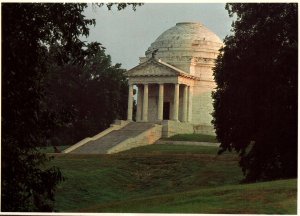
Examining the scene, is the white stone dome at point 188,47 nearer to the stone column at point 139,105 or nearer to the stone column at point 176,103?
the stone column at point 176,103

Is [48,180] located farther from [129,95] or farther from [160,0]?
[129,95]

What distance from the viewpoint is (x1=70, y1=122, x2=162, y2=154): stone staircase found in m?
52.6

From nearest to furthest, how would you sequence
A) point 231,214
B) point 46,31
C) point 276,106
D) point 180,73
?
point 231,214
point 46,31
point 276,106
point 180,73

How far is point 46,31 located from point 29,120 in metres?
2.47

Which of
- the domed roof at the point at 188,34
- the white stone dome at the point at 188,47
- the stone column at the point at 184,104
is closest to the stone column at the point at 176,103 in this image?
the stone column at the point at 184,104

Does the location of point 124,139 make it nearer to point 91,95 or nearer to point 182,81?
point 182,81

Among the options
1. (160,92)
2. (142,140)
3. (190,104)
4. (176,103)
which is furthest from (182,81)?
(142,140)

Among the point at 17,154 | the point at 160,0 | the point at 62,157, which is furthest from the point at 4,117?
the point at 62,157

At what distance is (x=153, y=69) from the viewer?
67.9m

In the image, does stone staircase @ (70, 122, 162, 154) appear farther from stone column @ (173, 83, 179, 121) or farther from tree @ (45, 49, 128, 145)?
stone column @ (173, 83, 179, 121)

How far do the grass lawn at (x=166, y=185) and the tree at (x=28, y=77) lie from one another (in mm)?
2659

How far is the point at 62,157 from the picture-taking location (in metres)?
46.1

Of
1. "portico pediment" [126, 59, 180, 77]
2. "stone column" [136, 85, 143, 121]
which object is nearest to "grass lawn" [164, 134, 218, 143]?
"portico pediment" [126, 59, 180, 77]

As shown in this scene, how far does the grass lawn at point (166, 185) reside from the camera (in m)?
21.1
